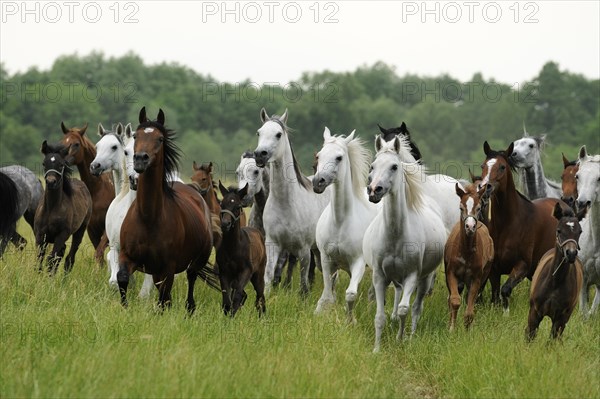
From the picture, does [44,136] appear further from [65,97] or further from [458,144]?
[458,144]

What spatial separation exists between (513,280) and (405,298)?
2043 mm

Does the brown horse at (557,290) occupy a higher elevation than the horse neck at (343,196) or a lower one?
lower

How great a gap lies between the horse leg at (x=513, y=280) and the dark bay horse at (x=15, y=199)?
5.56 m

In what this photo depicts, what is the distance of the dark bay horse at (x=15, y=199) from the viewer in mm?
9625

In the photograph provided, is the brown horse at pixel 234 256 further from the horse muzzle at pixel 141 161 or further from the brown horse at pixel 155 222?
the horse muzzle at pixel 141 161

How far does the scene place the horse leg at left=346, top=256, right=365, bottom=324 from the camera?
9.47 m

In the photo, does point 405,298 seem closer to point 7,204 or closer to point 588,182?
point 588,182

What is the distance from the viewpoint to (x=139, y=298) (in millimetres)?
9578

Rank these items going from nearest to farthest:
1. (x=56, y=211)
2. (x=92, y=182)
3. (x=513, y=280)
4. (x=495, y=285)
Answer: (x=513, y=280) < (x=495, y=285) < (x=56, y=211) < (x=92, y=182)

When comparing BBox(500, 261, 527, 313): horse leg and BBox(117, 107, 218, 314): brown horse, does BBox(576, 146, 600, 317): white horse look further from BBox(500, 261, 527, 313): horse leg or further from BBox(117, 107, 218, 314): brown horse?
BBox(117, 107, 218, 314): brown horse

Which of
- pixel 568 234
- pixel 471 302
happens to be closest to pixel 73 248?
pixel 471 302

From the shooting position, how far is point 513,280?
34.1 feet

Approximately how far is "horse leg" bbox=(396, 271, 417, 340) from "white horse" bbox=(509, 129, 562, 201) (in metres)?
4.10

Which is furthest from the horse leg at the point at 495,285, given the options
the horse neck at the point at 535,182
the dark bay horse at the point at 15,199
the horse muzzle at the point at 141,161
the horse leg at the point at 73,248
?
the dark bay horse at the point at 15,199
